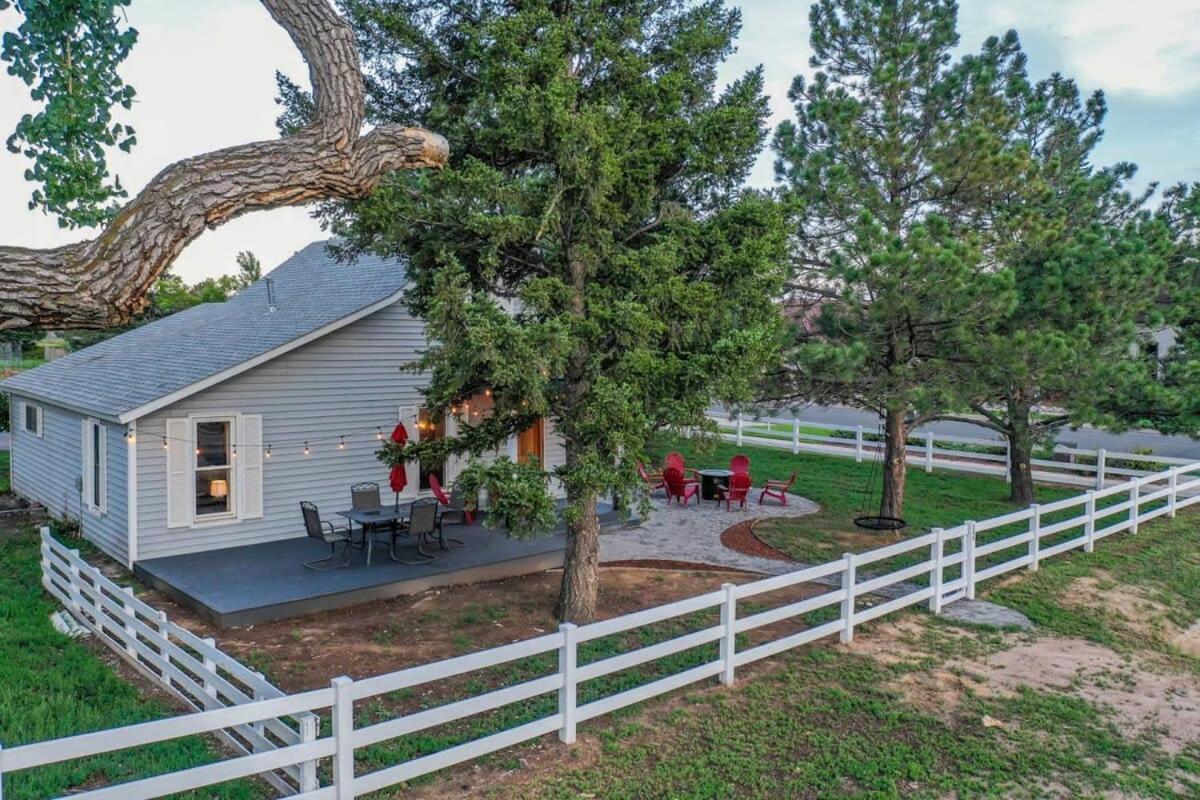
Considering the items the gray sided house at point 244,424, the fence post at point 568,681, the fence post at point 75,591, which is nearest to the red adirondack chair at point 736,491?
the gray sided house at point 244,424

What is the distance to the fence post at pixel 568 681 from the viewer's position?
6094 mm

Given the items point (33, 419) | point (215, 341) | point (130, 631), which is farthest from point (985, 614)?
point (33, 419)

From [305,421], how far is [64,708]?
19.5 ft

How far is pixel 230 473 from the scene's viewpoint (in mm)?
11750

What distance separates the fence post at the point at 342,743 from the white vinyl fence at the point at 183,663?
0.14 meters

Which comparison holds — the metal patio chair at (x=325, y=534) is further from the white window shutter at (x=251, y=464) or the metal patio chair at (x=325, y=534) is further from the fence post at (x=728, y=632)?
the fence post at (x=728, y=632)

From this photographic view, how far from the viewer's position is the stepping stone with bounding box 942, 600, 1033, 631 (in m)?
9.24

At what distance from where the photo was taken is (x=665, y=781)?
18.4 ft

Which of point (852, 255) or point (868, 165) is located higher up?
point (868, 165)

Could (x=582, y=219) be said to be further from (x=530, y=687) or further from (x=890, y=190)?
(x=890, y=190)

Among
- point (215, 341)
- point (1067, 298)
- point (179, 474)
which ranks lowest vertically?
point (179, 474)

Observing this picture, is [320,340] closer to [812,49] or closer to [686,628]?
[686,628]

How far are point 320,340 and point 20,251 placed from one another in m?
9.77

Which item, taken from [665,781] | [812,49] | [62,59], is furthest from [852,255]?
[62,59]
